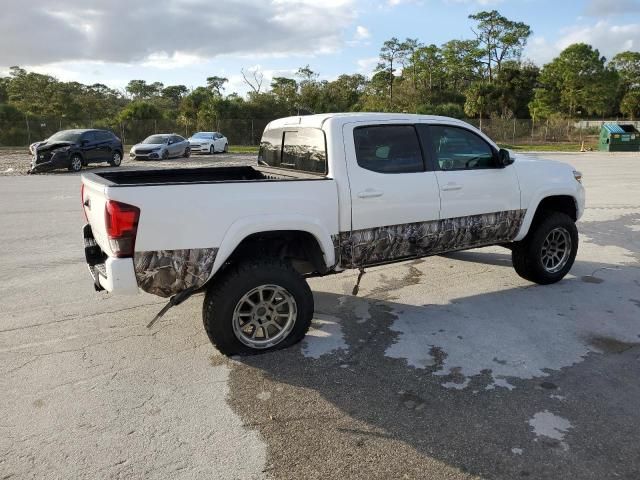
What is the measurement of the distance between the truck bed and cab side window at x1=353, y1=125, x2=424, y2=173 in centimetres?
45

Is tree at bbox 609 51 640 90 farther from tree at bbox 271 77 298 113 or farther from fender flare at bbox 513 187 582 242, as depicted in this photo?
fender flare at bbox 513 187 582 242

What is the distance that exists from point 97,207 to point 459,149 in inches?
127

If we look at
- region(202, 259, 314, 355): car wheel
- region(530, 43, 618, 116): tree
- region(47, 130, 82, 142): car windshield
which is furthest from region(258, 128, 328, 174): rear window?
region(530, 43, 618, 116): tree

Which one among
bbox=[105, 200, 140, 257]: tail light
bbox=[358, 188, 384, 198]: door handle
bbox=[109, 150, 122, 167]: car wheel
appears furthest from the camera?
bbox=[109, 150, 122, 167]: car wheel

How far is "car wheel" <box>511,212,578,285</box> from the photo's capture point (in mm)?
5730

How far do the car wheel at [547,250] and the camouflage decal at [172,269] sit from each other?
3.53 meters

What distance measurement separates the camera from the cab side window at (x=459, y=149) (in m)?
5.00

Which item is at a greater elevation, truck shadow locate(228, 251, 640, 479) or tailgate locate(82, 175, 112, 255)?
tailgate locate(82, 175, 112, 255)

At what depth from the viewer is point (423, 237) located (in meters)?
4.90

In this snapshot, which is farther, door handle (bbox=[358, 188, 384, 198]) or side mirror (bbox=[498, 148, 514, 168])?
side mirror (bbox=[498, 148, 514, 168])

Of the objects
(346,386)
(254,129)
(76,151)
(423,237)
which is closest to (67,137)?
(76,151)

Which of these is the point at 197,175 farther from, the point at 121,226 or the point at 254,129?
the point at 254,129

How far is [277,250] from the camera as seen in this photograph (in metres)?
4.52

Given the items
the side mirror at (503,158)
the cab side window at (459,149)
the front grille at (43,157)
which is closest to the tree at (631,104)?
the front grille at (43,157)
